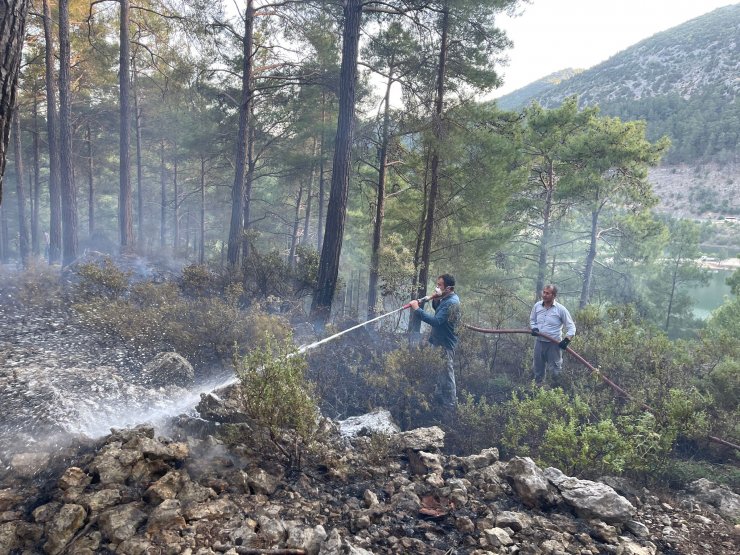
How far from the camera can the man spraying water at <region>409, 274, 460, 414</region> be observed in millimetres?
6578

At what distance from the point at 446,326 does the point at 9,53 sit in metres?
5.94

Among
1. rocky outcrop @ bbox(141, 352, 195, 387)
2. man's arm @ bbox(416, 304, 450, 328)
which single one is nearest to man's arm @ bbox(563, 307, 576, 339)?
man's arm @ bbox(416, 304, 450, 328)

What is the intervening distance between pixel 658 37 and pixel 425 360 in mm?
134414

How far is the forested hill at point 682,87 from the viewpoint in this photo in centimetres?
6425

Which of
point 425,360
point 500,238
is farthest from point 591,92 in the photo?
point 425,360

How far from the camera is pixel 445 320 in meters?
6.62

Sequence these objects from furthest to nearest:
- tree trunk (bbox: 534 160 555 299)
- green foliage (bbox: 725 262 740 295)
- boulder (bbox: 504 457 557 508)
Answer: tree trunk (bbox: 534 160 555 299) → green foliage (bbox: 725 262 740 295) → boulder (bbox: 504 457 557 508)

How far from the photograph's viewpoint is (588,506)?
332 centimetres

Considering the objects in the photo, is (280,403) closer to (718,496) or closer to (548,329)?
(718,496)

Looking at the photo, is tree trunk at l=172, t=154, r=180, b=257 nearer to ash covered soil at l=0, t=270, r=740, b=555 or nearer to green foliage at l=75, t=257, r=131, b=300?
green foliage at l=75, t=257, r=131, b=300

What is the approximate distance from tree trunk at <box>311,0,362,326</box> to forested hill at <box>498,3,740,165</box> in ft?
166

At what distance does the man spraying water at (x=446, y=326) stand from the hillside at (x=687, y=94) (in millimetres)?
50980

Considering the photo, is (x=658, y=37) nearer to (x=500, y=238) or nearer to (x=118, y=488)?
(x=500, y=238)

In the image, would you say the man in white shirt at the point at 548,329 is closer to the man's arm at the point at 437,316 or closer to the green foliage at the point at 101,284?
the man's arm at the point at 437,316
